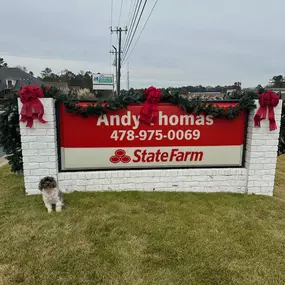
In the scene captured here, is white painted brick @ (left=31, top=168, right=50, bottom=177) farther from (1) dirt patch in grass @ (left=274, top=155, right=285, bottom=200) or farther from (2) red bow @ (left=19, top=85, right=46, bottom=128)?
(1) dirt patch in grass @ (left=274, top=155, right=285, bottom=200)

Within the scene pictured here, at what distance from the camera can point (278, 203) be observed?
13.0 ft

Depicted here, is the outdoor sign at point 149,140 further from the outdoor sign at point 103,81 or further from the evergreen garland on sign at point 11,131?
the outdoor sign at point 103,81

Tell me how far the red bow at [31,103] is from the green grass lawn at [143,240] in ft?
4.04

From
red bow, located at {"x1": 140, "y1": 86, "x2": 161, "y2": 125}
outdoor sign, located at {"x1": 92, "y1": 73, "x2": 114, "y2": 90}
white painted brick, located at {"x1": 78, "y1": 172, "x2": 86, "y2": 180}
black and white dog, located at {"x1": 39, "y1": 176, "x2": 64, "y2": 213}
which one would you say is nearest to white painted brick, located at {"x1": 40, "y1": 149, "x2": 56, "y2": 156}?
white painted brick, located at {"x1": 78, "y1": 172, "x2": 86, "y2": 180}

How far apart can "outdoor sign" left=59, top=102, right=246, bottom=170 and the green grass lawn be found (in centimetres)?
53

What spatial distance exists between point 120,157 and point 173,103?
3.91 ft

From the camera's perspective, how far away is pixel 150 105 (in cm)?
389

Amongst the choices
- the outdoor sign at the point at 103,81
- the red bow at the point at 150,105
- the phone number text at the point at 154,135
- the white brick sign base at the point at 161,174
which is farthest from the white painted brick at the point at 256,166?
the outdoor sign at the point at 103,81

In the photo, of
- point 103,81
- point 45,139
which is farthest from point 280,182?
point 103,81

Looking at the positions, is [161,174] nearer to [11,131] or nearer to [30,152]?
[30,152]

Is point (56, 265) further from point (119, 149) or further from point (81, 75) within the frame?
point (81, 75)

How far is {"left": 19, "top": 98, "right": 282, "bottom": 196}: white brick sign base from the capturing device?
12.6 feet

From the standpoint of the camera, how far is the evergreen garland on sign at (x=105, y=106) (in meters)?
3.80

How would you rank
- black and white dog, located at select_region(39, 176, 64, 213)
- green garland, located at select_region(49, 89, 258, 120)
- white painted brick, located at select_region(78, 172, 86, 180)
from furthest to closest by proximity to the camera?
white painted brick, located at select_region(78, 172, 86, 180) < green garland, located at select_region(49, 89, 258, 120) < black and white dog, located at select_region(39, 176, 64, 213)
